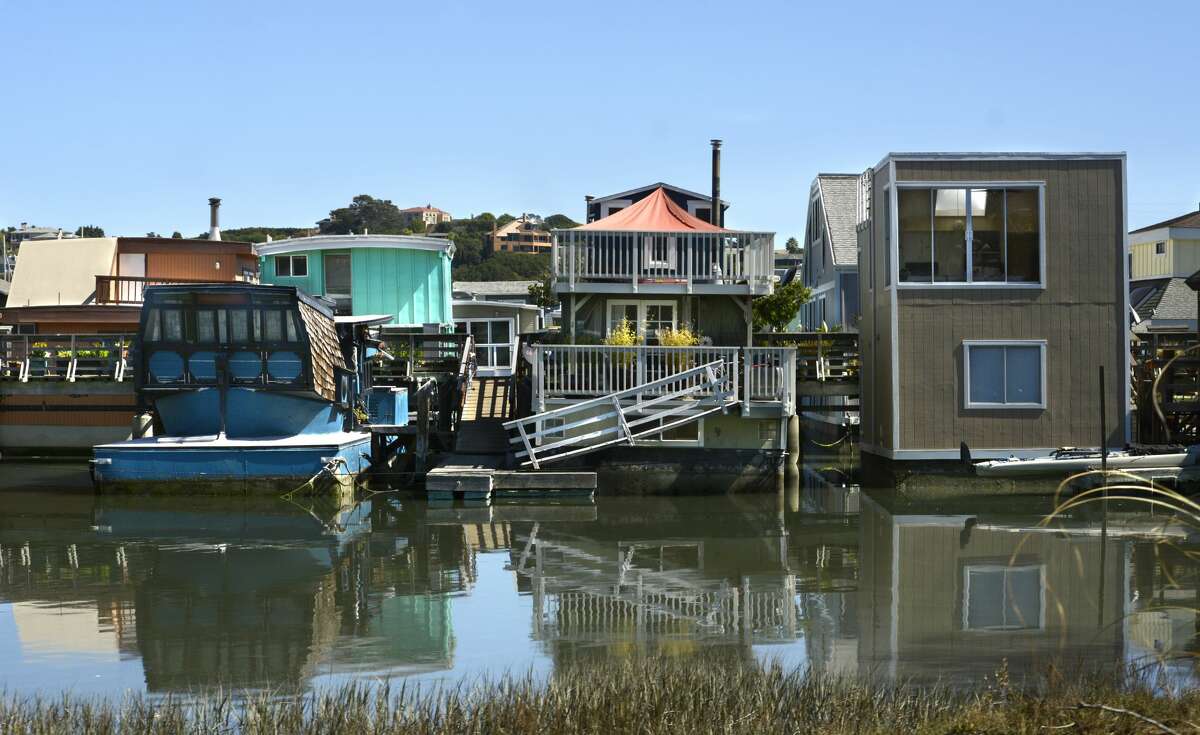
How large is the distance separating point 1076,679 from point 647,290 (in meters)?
16.6

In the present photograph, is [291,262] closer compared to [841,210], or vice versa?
[291,262]

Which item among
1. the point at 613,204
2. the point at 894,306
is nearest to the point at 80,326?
the point at 613,204

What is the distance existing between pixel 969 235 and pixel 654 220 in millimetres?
6885

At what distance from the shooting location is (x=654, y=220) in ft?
90.5

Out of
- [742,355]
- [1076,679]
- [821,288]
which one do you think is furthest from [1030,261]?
[821,288]

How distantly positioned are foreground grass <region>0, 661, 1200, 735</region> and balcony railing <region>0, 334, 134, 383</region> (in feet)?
79.2

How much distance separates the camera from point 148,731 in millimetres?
8508

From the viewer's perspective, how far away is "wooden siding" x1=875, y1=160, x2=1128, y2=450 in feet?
80.1

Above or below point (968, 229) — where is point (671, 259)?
below

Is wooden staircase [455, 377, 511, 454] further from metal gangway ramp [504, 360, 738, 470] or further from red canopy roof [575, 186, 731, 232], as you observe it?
red canopy roof [575, 186, 731, 232]

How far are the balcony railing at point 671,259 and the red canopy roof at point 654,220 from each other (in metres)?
0.28

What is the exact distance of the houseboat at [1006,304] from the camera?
2438cm

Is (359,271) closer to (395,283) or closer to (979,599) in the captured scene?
(395,283)

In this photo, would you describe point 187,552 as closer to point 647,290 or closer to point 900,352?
point 647,290
